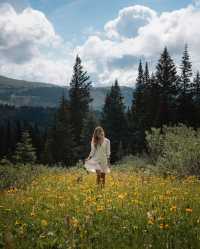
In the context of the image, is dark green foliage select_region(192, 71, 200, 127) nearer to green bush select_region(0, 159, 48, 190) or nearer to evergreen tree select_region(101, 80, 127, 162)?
evergreen tree select_region(101, 80, 127, 162)

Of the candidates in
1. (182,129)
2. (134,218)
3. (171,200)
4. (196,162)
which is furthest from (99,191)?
(182,129)

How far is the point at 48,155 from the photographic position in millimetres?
68125

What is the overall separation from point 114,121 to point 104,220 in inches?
2363

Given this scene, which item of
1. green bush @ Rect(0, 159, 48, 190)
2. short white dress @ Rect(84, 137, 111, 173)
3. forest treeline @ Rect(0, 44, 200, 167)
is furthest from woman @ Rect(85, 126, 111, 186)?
forest treeline @ Rect(0, 44, 200, 167)

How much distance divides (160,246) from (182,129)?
20.4 m

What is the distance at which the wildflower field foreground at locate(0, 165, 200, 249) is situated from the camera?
666 centimetres

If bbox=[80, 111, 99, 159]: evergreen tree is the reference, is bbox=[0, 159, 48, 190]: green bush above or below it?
below

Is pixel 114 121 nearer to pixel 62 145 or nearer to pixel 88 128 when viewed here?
pixel 62 145

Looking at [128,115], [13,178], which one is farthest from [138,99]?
[13,178]

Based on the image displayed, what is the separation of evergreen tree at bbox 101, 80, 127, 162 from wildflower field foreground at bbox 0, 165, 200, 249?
5623cm

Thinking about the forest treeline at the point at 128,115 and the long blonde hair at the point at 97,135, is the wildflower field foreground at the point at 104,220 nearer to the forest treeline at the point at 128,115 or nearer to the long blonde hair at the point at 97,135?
the long blonde hair at the point at 97,135

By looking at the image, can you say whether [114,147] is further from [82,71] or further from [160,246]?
[160,246]

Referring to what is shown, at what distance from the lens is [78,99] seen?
7250 centimetres

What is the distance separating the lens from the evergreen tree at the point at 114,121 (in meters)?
67.9
